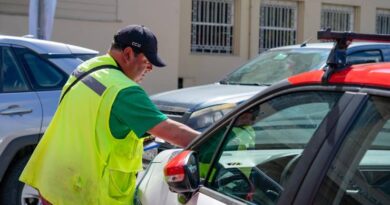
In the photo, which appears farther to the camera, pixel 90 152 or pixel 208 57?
pixel 208 57

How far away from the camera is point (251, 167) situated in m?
2.96

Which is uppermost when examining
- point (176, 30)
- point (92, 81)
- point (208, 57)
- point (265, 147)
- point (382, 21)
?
point (382, 21)

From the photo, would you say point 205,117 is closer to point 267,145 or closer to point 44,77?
point 44,77

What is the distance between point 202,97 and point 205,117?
1.32 feet

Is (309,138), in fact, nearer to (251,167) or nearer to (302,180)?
(302,180)

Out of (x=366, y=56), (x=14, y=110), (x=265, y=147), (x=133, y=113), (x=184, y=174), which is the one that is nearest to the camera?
(x=184, y=174)

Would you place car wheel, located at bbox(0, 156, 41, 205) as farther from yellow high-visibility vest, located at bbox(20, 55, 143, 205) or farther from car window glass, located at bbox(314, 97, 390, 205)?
car window glass, located at bbox(314, 97, 390, 205)

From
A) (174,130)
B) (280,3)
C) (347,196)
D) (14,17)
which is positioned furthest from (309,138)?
(280,3)

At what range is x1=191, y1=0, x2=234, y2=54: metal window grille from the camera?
14992 mm

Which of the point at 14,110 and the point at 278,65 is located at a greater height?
the point at 278,65

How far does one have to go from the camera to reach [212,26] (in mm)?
15172

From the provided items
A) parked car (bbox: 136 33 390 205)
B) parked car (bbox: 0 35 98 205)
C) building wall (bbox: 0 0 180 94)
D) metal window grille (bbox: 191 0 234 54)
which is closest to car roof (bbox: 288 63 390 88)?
parked car (bbox: 136 33 390 205)

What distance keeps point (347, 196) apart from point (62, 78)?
4076mm

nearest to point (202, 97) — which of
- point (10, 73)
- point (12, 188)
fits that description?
point (10, 73)
